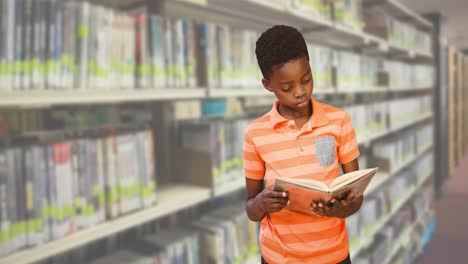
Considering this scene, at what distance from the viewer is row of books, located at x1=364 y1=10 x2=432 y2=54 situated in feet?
10.0

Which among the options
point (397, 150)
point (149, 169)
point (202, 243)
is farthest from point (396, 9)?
point (149, 169)

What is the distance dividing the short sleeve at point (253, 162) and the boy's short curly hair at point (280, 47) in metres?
0.19

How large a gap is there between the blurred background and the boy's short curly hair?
521 millimetres

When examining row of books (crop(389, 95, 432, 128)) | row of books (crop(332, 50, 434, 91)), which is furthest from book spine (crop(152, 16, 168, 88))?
row of books (crop(389, 95, 432, 128))

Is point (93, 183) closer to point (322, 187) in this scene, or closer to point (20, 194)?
point (20, 194)

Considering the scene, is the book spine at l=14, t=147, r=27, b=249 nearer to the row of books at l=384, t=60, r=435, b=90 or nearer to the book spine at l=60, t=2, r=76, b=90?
the book spine at l=60, t=2, r=76, b=90

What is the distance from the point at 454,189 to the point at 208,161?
6191mm

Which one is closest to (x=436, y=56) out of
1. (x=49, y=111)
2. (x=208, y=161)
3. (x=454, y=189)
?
(x=454, y=189)

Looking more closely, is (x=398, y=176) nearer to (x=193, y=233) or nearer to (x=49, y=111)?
(x=193, y=233)

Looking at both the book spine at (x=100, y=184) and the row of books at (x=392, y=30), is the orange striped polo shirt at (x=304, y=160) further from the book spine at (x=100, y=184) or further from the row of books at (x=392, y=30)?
the row of books at (x=392, y=30)

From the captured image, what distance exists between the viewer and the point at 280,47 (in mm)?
799

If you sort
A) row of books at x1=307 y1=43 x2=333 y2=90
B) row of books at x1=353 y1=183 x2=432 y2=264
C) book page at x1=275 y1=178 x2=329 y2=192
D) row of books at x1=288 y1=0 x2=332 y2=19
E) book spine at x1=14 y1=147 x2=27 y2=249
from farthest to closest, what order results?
row of books at x1=353 y1=183 x2=432 y2=264 < row of books at x1=307 y1=43 x2=333 y2=90 < row of books at x1=288 y1=0 x2=332 y2=19 < book spine at x1=14 y1=147 x2=27 y2=249 < book page at x1=275 y1=178 x2=329 y2=192

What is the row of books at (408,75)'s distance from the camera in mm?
3404

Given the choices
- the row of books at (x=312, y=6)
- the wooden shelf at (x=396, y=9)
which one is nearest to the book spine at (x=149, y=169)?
the row of books at (x=312, y=6)
